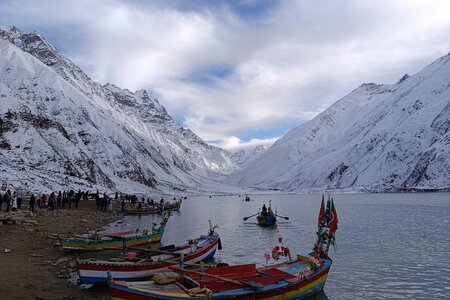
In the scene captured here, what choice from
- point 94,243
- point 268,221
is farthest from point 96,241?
point 268,221

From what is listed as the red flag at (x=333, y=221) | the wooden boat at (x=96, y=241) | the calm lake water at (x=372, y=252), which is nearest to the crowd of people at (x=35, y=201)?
the calm lake water at (x=372, y=252)

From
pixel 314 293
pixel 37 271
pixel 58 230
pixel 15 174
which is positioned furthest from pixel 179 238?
pixel 15 174

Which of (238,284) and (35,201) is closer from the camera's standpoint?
(238,284)

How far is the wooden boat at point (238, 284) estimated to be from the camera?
14914 mm

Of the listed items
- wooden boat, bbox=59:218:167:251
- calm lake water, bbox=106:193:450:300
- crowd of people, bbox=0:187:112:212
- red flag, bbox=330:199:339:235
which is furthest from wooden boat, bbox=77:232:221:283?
crowd of people, bbox=0:187:112:212

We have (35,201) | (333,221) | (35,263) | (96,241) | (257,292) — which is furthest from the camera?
(35,201)

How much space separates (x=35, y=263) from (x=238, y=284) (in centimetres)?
1425

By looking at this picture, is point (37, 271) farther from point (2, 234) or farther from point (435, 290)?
point (435, 290)

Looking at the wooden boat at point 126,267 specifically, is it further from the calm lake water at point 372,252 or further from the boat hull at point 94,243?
the calm lake water at point 372,252

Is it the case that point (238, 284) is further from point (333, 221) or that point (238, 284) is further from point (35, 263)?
point (35, 263)

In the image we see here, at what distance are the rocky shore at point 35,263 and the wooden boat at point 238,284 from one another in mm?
4959

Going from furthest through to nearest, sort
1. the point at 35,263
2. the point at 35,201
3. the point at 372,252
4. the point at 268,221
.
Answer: the point at 35,201
the point at 268,221
the point at 372,252
the point at 35,263

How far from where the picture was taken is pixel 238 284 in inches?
661

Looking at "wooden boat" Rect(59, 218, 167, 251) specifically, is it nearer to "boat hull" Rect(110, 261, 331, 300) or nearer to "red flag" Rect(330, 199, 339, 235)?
"boat hull" Rect(110, 261, 331, 300)
